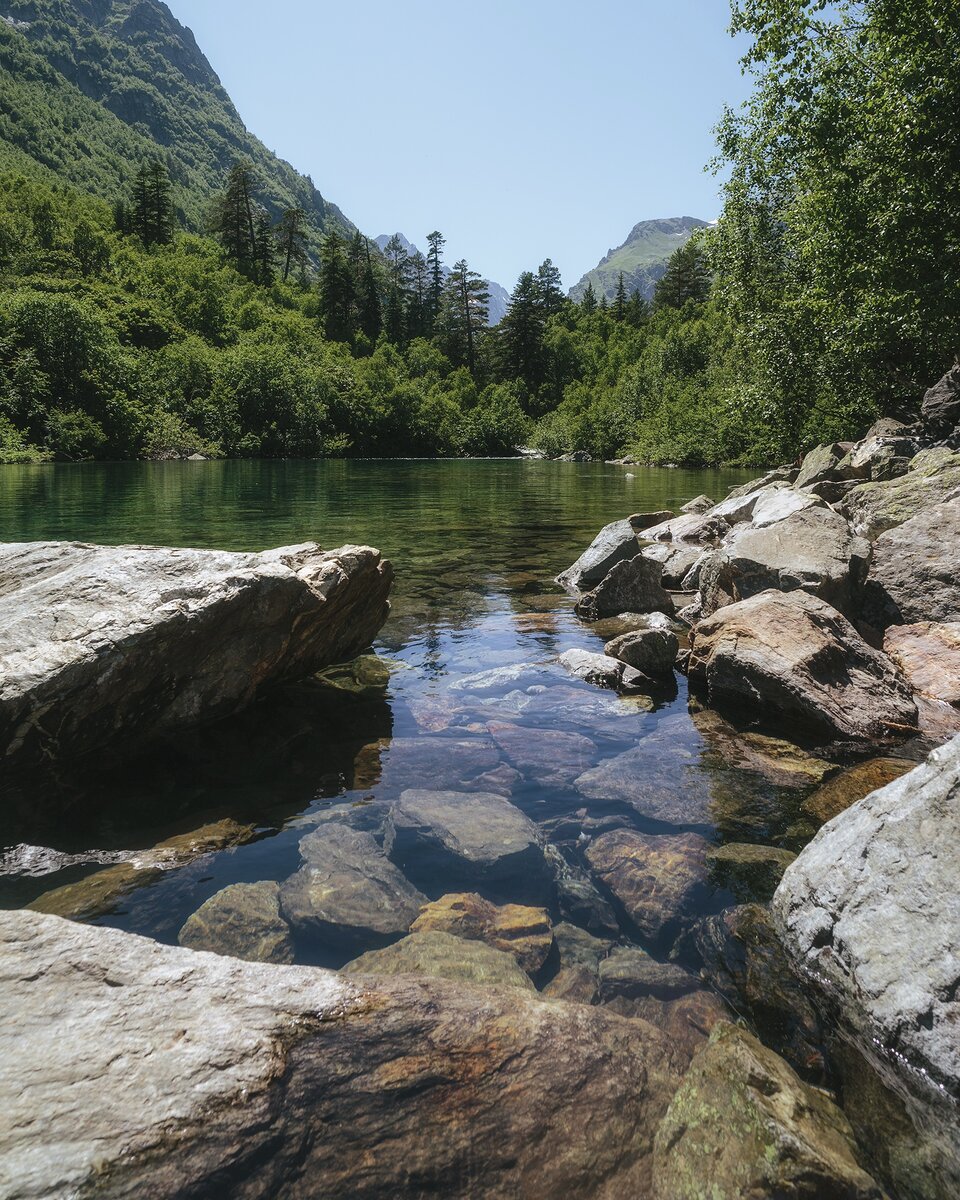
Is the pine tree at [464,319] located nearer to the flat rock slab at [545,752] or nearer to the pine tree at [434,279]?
the pine tree at [434,279]

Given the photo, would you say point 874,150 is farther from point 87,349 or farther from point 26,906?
point 87,349

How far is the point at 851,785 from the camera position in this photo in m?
5.88

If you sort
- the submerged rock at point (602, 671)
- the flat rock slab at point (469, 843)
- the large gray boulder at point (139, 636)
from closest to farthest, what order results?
the flat rock slab at point (469, 843) < the large gray boulder at point (139, 636) < the submerged rock at point (602, 671)

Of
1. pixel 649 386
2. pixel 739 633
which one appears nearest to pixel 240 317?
pixel 649 386

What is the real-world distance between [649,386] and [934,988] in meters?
99.4

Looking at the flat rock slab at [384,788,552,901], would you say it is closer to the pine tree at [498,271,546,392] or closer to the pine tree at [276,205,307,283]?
the pine tree at [498,271,546,392]

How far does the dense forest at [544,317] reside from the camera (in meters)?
16.7

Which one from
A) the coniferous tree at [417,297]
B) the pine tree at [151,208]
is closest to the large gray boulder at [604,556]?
the pine tree at [151,208]

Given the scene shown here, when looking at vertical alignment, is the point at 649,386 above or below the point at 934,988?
above

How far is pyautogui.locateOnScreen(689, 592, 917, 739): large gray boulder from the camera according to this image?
Result: 6953 mm

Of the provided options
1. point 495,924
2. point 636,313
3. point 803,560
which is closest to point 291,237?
point 636,313

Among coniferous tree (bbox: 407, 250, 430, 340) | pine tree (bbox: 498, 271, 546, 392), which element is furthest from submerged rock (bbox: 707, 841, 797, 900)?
coniferous tree (bbox: 407, 250, 430, 340)

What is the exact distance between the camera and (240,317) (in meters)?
111

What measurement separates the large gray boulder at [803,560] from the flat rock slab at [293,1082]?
6791 millimetres
